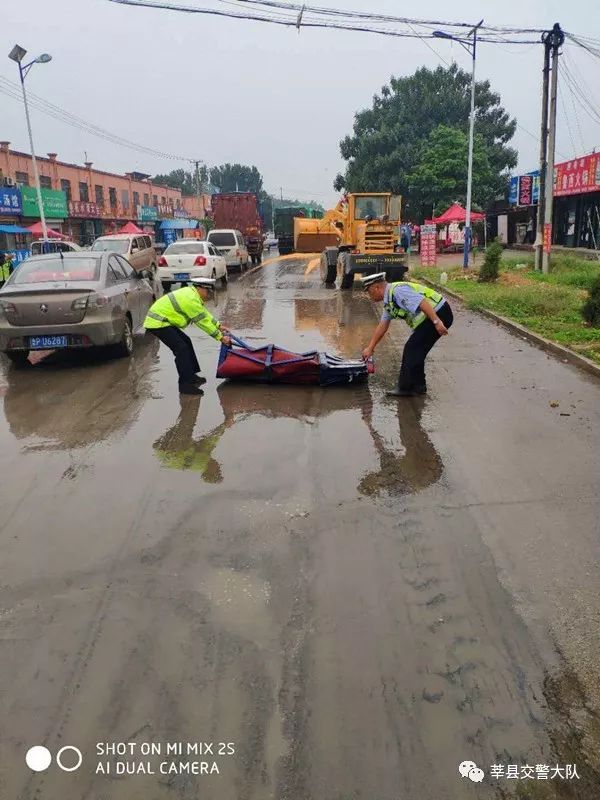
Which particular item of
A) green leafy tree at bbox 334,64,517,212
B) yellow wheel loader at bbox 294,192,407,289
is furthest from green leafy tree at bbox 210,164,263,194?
yellow wheel loader at bbox 294,192,407,289

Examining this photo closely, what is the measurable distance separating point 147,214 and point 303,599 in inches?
2223

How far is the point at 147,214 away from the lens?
5559cm

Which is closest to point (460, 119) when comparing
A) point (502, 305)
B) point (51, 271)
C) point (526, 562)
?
point (502, 305)

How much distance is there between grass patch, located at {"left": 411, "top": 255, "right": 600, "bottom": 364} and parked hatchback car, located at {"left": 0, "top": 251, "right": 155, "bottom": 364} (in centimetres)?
645

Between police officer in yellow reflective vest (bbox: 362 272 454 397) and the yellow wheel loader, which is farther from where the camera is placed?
the yellow wheel loader

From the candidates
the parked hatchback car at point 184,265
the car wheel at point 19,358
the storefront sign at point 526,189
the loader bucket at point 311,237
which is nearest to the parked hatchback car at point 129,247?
the parked hatchback car at point 184,265

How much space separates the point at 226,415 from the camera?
6598mm

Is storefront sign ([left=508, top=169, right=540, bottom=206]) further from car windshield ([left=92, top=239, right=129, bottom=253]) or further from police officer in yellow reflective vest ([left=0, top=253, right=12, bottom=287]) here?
police officer in yellow reflective vest ([left=0, top=253, right=12, bottom=287])

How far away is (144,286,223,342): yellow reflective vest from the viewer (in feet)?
23.3

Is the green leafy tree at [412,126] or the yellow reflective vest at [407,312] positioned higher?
the green leafy tree at [412,126]

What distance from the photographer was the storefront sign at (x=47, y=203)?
34.3 metres

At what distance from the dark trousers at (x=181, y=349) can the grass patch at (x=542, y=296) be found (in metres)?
5.23

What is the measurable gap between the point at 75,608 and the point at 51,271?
665 centimetres
